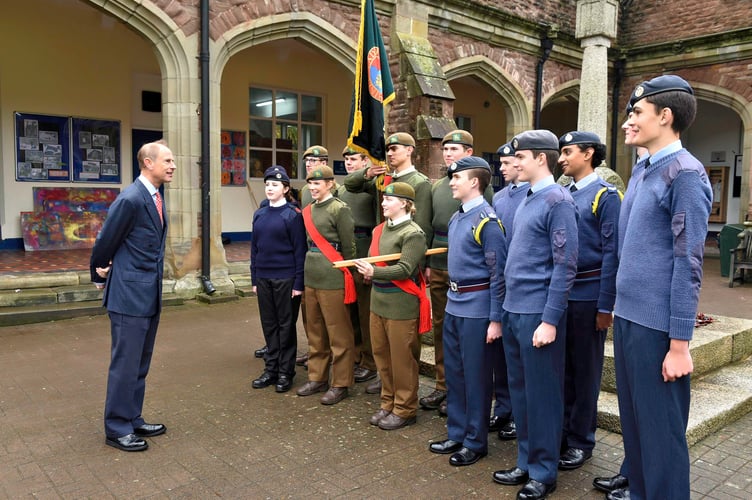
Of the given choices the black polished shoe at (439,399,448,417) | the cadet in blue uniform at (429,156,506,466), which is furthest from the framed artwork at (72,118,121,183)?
the cadet in blue uniform at (429,156,506,466)

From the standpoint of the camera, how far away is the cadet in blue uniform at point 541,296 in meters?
3.23

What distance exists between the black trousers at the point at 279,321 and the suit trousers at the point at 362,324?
21.4 inches

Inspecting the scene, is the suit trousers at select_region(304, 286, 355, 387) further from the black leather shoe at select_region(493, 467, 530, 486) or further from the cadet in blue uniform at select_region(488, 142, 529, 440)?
the black leather shoe at select_region(493, 467, 530, 486)

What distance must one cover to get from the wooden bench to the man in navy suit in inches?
412

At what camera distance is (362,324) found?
5.50 m

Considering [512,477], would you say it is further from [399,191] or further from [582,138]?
[582,138]

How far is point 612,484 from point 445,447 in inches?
39.7

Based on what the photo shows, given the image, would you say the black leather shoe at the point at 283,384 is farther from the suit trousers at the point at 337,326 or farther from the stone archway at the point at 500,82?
the stone archway at the point at 500,82

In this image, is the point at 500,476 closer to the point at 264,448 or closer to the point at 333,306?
the point at 264,448

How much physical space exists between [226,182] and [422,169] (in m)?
4.93

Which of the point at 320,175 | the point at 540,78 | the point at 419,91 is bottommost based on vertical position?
the point at 320,175

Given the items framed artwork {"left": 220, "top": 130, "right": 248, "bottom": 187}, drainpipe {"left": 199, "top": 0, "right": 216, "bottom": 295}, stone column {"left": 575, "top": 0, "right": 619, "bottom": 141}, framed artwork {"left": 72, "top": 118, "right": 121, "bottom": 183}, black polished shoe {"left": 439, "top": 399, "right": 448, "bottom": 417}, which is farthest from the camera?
framed artwork {"left": 220, "top": 130, "right": 248, "bottom": 187}

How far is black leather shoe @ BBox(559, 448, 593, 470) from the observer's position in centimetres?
370

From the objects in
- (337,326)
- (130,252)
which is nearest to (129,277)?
(130,252)
